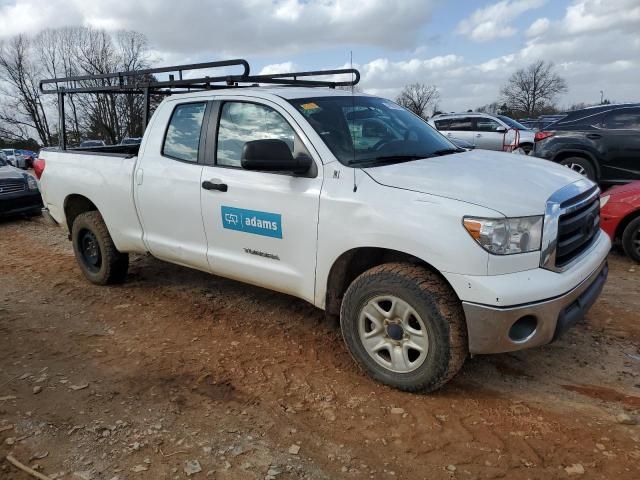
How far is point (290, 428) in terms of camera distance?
2.92 meters

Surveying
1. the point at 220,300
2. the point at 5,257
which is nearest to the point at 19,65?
the point at 5,257

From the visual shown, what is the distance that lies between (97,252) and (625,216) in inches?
229

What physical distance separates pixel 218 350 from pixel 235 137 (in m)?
1.65

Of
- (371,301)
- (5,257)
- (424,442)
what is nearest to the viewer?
(424,442)

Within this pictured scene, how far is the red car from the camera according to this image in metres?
5.71

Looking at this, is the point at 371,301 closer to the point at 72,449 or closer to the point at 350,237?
the point at 350,237

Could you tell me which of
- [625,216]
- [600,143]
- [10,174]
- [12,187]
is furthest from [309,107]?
[10,174]

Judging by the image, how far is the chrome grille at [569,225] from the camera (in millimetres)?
2855

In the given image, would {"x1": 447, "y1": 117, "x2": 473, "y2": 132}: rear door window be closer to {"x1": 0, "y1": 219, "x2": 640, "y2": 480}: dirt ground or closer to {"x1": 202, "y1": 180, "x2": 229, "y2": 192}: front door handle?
{"x1": 0, "y1": 219, "x2": 640, "y2": 480}: dirt ground

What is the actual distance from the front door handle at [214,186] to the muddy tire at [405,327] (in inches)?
50.0

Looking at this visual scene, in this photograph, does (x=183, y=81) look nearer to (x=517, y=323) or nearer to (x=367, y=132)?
(x=367, y=132)

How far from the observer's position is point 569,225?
3.03 m

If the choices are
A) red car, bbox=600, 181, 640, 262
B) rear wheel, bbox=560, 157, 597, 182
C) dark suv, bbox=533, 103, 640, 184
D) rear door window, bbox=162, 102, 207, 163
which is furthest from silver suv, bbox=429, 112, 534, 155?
rear door window, bbox=162, 102, 207, 163

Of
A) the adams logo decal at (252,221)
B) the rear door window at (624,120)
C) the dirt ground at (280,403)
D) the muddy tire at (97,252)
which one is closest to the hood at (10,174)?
the muddy tire at (97,252)
